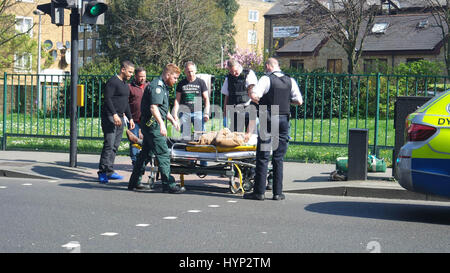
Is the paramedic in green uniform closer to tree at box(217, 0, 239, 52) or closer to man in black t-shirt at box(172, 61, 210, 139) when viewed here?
man in black t-shirt at box(172, 61, 210, 139)

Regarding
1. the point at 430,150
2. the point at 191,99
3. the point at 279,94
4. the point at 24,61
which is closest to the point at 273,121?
the point at 279,94

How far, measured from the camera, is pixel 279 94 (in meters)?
8.89

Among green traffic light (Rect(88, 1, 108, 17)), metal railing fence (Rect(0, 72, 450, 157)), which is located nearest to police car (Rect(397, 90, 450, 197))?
metal railing fence (Rect(0, 72, 450, 157))

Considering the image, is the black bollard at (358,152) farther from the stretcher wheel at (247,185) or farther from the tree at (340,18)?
the tree at (340,18)

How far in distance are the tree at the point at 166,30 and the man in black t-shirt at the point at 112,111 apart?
34.0m

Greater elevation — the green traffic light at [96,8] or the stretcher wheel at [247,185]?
the green traffic light at [96,8]

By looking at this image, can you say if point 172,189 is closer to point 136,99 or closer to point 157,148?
point 157,148

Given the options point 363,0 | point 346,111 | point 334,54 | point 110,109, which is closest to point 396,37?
point 334,54

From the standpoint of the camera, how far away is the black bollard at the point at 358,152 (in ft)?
33.3

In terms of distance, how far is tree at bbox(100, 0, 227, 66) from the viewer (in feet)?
147

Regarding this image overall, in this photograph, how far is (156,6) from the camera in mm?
44812

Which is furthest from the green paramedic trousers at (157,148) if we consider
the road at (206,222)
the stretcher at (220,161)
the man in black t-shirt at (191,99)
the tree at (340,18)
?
the tree at (340,18)

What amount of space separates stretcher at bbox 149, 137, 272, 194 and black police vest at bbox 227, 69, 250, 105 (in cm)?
140
